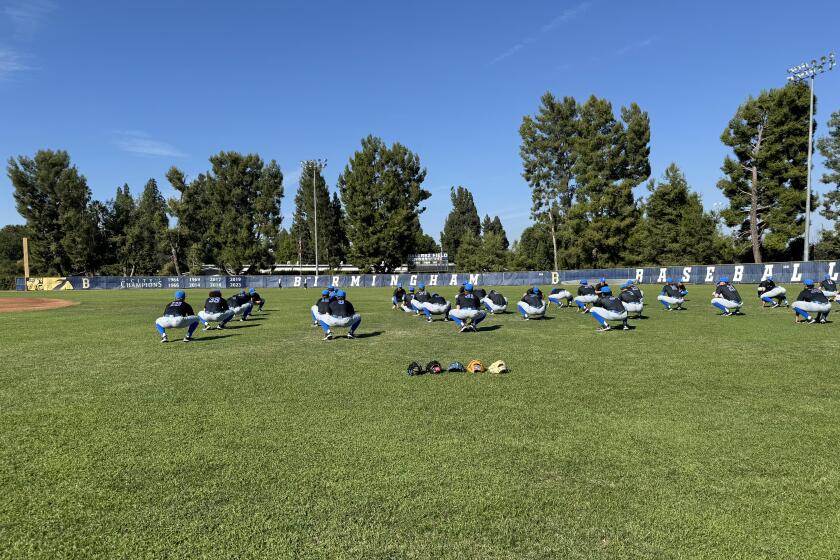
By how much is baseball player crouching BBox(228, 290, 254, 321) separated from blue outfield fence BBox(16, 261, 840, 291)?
36.4 meters

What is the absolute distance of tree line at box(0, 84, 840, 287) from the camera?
173ft

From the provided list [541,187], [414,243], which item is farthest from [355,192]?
[541,187]

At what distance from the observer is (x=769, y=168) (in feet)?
169

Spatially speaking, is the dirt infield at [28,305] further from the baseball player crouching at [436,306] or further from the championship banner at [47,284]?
the championship banner at [47,284]

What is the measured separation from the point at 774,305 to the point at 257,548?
1095 inches

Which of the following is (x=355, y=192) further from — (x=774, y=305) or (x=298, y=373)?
(x=298, y=373)

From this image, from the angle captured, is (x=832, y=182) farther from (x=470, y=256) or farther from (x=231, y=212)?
(x=231, y=212)

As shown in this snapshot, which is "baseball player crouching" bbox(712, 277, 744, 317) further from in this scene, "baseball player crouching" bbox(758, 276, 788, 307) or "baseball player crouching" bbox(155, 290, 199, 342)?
"baseball player crouching" bbox(155, 290, 199, 342)

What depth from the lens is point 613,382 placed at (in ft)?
30.2

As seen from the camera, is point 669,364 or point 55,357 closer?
point 669,364

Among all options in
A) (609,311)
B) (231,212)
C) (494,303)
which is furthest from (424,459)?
(231,212)

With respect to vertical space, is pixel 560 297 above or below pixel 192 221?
below

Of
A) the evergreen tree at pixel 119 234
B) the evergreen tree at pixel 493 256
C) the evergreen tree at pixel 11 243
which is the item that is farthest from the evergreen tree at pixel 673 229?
the evergreen tree at pixel 11 243

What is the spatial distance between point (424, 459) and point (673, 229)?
6573cm
